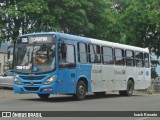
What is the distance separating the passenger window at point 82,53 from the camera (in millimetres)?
21422

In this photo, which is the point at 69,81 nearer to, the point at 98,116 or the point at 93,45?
the point at 93,45

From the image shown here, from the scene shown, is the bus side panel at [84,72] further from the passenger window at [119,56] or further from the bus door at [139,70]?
the bus door at [139,70]

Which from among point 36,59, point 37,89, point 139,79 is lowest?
point 37,89

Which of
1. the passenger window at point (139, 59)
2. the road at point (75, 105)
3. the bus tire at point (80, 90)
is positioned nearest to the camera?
the road at point (75, 105)

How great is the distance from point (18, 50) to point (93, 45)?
13.2 feet

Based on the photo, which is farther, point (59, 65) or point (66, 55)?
point (66, 55)

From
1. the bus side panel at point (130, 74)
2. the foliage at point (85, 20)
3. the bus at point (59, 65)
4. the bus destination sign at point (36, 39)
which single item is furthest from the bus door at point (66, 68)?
the foliage at point (85, 20)

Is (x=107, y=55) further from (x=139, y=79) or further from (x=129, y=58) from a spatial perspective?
(x=139, y=79)

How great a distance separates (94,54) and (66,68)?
9.22 feet

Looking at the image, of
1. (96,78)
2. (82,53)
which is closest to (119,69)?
(96,78)

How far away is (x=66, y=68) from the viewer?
2042 cm

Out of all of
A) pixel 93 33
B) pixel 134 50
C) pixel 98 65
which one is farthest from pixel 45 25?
pixel 98 65

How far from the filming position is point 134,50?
2764cm

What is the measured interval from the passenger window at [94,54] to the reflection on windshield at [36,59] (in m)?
2.96
